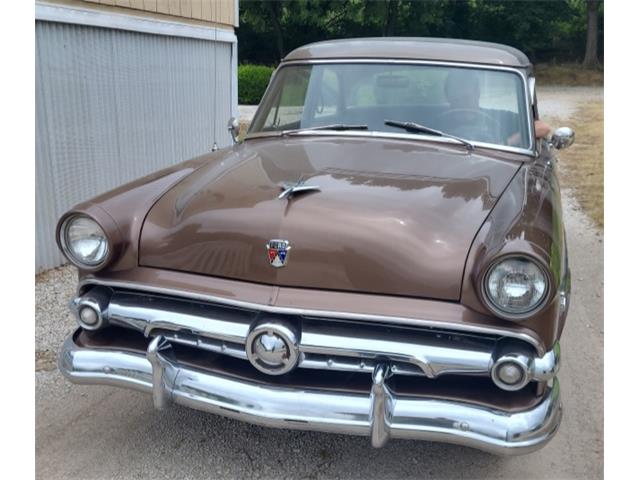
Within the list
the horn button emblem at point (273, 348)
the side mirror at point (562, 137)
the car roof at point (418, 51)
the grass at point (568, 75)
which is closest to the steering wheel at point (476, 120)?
the car roof at point (418, 51)

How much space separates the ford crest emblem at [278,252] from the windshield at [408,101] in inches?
52.1

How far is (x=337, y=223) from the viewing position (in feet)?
8.68

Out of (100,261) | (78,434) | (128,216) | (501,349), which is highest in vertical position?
(128,216)

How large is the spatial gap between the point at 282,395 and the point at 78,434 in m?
1.31

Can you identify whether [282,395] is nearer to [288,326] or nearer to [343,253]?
[288,326]

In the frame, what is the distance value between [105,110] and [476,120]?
3.85 meters

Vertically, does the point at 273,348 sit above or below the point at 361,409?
above

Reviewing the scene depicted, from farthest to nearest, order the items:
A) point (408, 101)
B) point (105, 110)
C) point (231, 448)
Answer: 1. point (105, 110)
2. point (408, 101)
3. point (231, 448)

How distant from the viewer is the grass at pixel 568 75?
30.6 meters

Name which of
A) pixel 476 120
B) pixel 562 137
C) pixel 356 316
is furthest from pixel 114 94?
pixel 356 316

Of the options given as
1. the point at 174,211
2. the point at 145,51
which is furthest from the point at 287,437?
the point at 145,51

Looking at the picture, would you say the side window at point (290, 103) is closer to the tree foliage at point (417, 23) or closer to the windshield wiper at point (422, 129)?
the windshield wiper at point (422, 129)

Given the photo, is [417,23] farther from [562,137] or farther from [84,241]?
[84,241]

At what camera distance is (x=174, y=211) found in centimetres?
290
